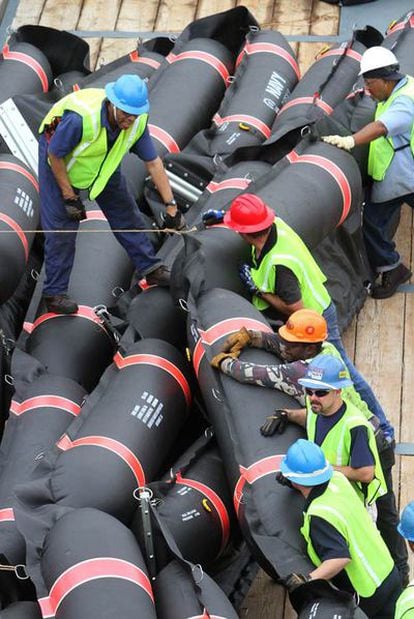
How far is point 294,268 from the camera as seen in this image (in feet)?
27.2

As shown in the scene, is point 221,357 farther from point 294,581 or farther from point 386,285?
point 386,285

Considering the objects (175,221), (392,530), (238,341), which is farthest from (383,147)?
(392,530)

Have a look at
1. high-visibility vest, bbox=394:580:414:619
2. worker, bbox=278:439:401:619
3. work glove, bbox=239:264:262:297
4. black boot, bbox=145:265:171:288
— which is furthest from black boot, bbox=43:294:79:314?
high-visibility vest, bbox=394:580:414:619

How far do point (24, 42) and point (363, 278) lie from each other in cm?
369

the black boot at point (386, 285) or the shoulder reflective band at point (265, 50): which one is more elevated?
the shoulder reflective band at point (265, 50)

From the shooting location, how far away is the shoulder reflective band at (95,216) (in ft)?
31.6

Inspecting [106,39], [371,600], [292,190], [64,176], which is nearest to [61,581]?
[371,600]

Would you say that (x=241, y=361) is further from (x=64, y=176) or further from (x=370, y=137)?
(x=370, y=137)

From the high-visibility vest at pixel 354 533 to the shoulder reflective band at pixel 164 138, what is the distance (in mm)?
4040

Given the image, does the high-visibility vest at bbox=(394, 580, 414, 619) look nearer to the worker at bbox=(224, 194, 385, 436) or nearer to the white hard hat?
the worker at bbox=(224, 194, 385, 436)

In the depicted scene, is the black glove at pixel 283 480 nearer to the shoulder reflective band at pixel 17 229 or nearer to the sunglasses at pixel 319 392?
the sunglasses at pixel 319 392

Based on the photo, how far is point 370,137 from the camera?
979 cm

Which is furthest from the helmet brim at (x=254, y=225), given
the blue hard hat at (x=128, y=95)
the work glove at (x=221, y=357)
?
the blue hard hat at (x=128, y=95)

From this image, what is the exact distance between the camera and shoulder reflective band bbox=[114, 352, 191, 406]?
27.2ft
